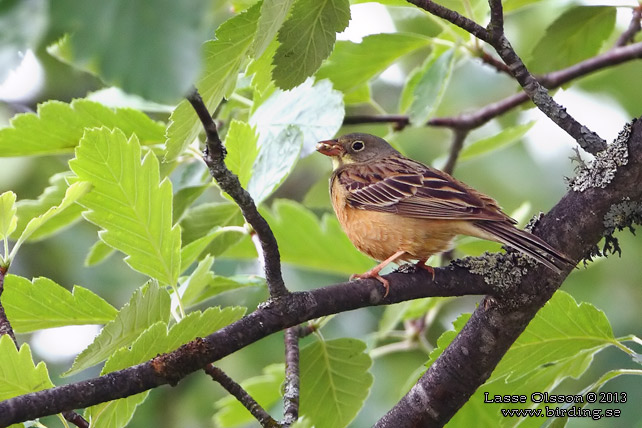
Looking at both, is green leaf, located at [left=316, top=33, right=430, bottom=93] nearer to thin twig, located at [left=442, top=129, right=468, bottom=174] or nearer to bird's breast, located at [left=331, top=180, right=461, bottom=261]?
bird's breast, located at [left=331, top=180, right=461, bottom=261]

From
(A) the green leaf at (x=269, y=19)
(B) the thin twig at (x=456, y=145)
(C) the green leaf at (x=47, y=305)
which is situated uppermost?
(B) the thin twig at (x=456, y=145)

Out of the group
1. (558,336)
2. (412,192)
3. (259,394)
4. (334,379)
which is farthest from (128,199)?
(412,192)

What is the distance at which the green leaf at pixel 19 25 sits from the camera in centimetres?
98

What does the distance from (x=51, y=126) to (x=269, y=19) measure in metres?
1.90

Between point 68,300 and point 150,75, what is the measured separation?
6.45ft

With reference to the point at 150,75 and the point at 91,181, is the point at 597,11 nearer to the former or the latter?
the point at 91,181

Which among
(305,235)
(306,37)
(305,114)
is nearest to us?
(306,37)

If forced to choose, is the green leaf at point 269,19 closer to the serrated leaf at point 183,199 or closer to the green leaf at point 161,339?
the green leaf at point 161,339

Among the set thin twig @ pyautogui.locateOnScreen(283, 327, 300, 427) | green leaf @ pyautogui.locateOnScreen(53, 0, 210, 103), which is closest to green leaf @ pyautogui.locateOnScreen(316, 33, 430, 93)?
thin twig @ pyautogui.locateOnScreen(283, 327, 300, 427)

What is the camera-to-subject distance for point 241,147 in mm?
3162

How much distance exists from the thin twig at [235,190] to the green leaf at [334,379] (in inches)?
51.5

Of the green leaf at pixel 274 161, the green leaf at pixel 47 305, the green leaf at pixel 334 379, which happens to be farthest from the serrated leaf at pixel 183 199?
the green leaf at pixel 47 305

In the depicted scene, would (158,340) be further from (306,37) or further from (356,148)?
(356,148)

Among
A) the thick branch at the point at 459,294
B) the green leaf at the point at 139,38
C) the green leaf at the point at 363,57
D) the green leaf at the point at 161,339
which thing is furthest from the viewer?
the green leaf at the point at 363,57
